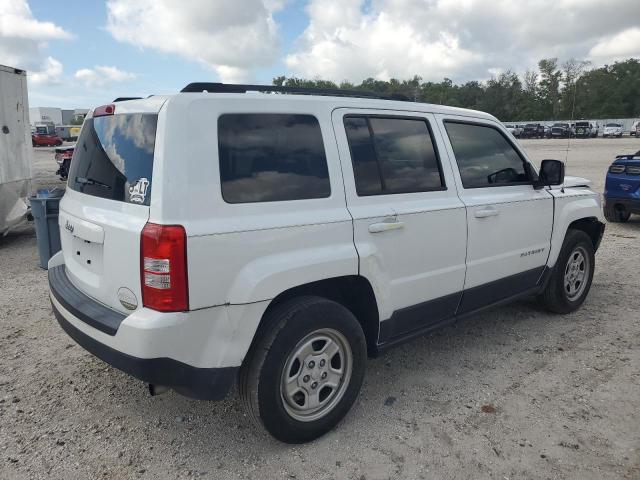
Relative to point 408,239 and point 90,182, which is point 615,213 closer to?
point 408,239

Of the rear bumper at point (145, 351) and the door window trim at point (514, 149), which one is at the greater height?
the door window trim at point (514, 149)

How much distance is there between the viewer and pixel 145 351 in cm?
240

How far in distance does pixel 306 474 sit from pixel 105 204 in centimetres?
180

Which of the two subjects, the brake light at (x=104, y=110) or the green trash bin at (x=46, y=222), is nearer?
the brake light at (x=104, y=110)

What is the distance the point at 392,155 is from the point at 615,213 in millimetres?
7431

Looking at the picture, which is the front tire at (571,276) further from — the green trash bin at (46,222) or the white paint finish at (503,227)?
the green trash bin at (46,222)

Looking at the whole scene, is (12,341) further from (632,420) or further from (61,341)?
(632,420)

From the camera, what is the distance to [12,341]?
14.2 feet

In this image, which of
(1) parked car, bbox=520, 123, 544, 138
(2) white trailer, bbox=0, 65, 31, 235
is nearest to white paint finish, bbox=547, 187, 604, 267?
(2) white trailer, bbox=0, 65, 31, 235

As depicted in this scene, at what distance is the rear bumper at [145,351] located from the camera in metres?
2.39

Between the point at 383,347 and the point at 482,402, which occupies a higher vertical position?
the point at 383,347

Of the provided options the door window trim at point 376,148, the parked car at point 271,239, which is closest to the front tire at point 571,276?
the parked car at point 271,239

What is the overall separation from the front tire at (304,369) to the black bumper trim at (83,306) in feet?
2.34

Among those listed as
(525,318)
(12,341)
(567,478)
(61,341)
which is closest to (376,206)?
(567,478)
